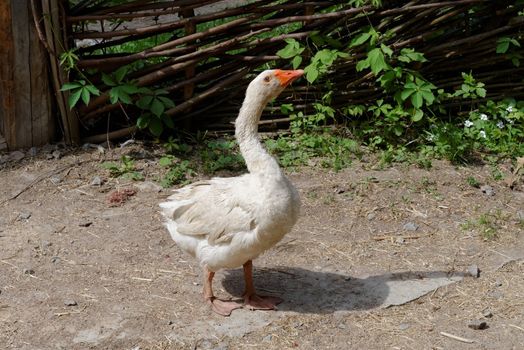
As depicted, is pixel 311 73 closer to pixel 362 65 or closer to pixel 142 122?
pixel 362 65

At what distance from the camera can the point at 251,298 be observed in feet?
14.2

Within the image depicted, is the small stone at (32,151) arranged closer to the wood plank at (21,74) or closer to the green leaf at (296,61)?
the wood plank at (21,74)

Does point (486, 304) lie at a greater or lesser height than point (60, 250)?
lesser

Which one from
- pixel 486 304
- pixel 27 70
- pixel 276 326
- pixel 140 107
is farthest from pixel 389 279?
pixel 27 70

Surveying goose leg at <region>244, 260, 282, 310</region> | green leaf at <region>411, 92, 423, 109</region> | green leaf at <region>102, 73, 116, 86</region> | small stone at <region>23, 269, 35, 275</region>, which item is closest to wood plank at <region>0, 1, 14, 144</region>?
green leaf at <region>102, 73, 116, 86</region>

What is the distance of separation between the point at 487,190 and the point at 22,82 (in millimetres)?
3989

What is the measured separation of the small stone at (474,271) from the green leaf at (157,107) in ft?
9.21

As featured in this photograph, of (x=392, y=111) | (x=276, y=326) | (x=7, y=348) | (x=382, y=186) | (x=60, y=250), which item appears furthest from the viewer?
(x=392, y=111)

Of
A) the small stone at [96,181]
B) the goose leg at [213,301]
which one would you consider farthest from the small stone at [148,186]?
the goose leg at [213,301]

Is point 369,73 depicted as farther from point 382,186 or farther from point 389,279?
point 389,279

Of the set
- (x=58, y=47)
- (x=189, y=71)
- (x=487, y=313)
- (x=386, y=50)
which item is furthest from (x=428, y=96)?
(x=58, y=47)

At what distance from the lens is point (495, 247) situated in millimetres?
4965

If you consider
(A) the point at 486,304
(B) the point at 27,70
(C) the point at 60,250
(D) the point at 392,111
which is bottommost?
(A) the point at 486,304

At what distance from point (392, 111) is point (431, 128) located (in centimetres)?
45
